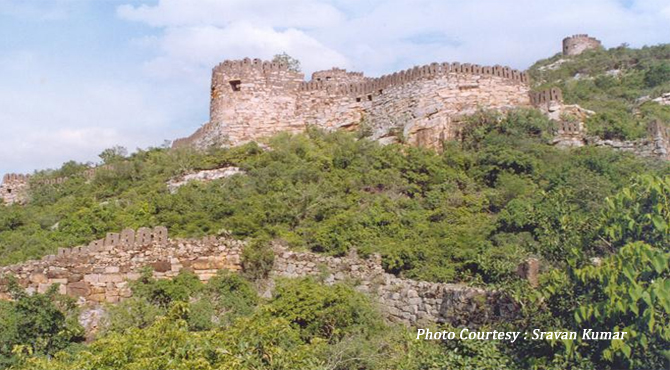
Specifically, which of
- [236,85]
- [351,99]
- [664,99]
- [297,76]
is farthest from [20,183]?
[664,99]

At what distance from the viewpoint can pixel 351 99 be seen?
24750mm

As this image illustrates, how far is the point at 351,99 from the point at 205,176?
664cm

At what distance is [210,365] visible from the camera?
7590 millimetres

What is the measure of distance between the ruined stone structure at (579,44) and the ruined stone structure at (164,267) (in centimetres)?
3851

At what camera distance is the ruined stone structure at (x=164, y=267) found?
12.2m

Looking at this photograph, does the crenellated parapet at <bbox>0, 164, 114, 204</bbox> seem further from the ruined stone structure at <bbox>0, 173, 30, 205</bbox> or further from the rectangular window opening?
the rectangular window opening

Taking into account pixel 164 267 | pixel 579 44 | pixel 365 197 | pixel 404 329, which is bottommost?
pixel 404 329

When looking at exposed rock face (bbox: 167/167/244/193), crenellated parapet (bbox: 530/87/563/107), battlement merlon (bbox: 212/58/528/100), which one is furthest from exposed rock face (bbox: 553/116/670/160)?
exposed rock face (bbox: 167/167/244/193)

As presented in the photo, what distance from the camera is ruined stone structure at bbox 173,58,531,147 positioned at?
893 inches

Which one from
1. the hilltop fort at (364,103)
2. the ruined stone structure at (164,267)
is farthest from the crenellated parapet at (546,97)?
the ruined stone structure at (164,267)

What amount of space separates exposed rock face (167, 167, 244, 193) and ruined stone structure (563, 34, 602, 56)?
33.6 meters

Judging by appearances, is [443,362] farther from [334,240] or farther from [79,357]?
[334,240]

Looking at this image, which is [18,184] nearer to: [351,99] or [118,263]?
[351,99]

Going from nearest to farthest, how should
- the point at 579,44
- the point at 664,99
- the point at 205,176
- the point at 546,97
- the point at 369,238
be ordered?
1. the point at 369,238
2. the point at 205,176
3. the point at 546,97
4. the point at 664,99
5. the point at 579,44
